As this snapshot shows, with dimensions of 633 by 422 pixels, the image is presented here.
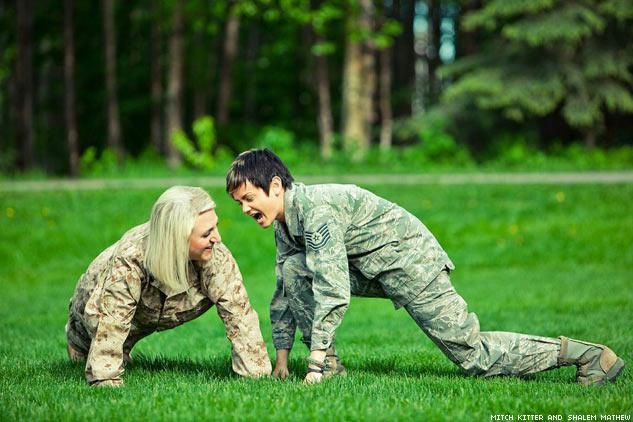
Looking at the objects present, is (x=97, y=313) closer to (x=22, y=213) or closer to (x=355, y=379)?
(x=355, y=379)

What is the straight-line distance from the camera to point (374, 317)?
11.5m

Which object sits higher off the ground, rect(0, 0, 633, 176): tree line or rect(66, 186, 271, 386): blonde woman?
rect(0, 0, 633, 176): tree line

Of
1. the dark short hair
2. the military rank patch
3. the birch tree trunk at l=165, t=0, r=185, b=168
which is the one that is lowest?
the military rank patch

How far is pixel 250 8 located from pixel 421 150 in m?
6.30

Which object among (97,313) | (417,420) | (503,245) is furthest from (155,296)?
(503,245)

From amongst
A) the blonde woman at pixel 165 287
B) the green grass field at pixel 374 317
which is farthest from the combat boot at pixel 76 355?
the blonde woman at pixel 165 287

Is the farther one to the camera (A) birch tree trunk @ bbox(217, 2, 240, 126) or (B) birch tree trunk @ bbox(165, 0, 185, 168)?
(A) birch tree trunk @ bbox(217, 2, 240, 126)

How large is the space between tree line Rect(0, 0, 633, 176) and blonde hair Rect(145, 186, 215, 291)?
1827 centimetres

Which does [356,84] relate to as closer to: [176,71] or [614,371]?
[176,71]

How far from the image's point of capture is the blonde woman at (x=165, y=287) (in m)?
5.98

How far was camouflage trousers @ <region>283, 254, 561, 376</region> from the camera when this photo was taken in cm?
619

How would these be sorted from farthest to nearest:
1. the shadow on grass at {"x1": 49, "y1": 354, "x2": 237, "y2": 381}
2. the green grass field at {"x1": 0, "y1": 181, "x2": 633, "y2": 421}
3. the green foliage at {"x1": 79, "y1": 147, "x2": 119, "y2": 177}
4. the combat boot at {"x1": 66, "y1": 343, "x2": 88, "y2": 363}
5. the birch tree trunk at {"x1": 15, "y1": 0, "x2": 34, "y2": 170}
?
the birch tree trunk at {"x1": 15, "y1": 0, "x2": 34, "y2": 170} → the green foliage at {"x1": 79, "y1": 147, "x2": 119, "y2": 177} → the combat boot at {"x1": 66, "y1": 343, "x2": 88, "y2": 363} → the shadow on grass at {"x1": 49, "y1": 354, "x2": 237, "y2": 381} → the green grass field at {"x1": 0, "y1": 181, "x2": 633, "y2": 421}

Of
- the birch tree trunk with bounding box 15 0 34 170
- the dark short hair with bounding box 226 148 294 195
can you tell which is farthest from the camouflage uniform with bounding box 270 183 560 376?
the birch tree trunk with bounding box 15 0 34 170

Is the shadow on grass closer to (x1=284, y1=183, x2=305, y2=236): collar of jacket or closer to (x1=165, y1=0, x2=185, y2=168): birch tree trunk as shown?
(x1=284, y1=183, x2=305, y2=236): collar of jacket
